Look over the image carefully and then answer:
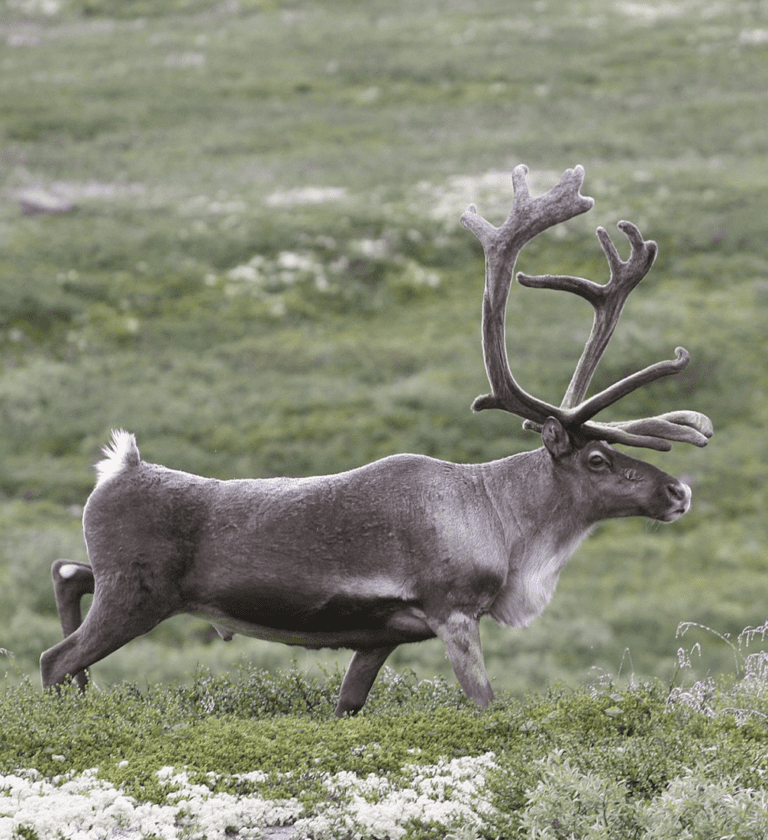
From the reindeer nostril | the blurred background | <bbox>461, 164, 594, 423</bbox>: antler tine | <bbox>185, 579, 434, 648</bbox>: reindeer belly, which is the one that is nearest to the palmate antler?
<bbox>461, 164, 594, 423</bbox>: antler tine

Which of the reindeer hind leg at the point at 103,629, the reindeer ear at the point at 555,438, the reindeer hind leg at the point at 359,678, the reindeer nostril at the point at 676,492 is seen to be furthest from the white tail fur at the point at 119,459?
the reindeer nostril at the point at 676,492

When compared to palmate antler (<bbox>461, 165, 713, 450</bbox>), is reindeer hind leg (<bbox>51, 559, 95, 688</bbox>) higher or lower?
lower

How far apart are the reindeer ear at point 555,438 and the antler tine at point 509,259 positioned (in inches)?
5.6

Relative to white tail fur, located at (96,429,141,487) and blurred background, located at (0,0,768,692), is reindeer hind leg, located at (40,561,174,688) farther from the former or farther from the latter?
blurred background, located at (0,0,768,692)

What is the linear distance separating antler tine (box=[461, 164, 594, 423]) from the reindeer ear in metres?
0.14

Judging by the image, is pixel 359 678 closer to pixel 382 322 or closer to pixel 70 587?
pixel 70 587

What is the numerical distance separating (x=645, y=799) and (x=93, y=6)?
75.0 metres

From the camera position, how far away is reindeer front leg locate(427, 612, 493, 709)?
23.5 feet

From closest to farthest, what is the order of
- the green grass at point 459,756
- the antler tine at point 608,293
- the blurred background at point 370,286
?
1. the green grass at point 459,756
2. the antler tine at point 608,293
3. the blurred background at point 370,286

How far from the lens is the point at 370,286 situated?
35.3 metres

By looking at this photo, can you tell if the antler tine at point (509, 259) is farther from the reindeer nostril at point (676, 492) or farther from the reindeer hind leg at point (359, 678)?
the reindeer hind leg at point (359, 678)

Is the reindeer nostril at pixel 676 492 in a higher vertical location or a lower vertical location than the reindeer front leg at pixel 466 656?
higher

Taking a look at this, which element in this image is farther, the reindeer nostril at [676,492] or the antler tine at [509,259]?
the antler tine at [509,259]

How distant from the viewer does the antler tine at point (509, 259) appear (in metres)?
7.69
